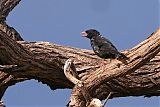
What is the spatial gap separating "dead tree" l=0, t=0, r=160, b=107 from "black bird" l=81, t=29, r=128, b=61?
10 cm

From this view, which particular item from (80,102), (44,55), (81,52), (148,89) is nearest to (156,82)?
(148,89)

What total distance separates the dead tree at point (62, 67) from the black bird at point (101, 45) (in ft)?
0.34

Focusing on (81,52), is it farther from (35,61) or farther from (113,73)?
(113,73)

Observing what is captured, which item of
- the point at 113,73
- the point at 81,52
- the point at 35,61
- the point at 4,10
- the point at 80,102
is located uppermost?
the point at 4,10

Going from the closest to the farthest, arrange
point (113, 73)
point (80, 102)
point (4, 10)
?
point (80, 102)
point (113, 73)
point (4, 10)

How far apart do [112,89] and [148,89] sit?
428mm

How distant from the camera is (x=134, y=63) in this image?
414 centimetres

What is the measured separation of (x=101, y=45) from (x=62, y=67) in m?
0.50

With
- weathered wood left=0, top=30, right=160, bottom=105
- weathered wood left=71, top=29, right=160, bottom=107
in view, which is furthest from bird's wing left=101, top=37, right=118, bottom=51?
weathered wood left=71, top=29, right=160, bottom=107

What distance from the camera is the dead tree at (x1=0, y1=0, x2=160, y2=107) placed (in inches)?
169

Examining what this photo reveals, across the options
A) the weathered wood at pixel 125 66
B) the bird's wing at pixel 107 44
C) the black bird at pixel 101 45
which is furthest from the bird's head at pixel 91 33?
the weathered wood at pixel 125 66

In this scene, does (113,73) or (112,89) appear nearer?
(113,73)

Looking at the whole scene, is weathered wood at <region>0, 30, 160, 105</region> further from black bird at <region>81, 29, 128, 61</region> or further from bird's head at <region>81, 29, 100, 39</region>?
bird's head at <region>81, 29, 100, 39</region>

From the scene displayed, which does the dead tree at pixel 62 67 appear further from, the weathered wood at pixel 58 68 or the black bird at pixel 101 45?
the black bird at pixel 101 45
